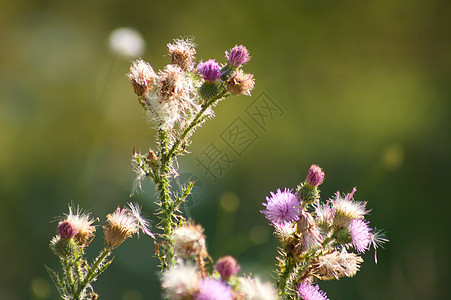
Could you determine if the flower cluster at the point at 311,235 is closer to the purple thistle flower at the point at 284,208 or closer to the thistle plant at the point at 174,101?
the purple thistle flower at the point at 284,208

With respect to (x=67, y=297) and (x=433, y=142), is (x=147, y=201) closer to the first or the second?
(x=67, y=297)

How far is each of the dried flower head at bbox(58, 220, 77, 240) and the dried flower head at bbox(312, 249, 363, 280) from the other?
284 mm

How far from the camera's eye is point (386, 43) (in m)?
2.92

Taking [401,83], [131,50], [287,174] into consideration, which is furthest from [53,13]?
[401,83]

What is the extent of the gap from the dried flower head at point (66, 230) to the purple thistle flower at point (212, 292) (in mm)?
212

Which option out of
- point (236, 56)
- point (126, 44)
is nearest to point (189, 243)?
point (236, 56)

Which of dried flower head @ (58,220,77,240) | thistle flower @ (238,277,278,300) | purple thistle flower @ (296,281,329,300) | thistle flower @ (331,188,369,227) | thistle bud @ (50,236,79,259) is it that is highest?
thistle flower @ (331,188,369,227)

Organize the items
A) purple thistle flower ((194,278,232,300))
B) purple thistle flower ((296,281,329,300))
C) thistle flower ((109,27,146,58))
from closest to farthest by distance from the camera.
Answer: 1. purple thistle flower ((194,278,232,300))
2. purple thistle flower ((296,281,329,300))
3. thistle flower ((109,27,146,58))

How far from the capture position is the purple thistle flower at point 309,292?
0.50 m

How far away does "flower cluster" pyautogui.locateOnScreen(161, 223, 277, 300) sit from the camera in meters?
0.39

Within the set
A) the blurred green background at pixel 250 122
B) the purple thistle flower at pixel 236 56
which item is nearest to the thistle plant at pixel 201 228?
the purple thistle flower at pixel 236 56

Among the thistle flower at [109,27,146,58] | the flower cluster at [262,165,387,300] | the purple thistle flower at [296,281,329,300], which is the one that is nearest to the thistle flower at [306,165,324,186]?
the flower cluster at [262,165,387,300]

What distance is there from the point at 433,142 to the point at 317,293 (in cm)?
242

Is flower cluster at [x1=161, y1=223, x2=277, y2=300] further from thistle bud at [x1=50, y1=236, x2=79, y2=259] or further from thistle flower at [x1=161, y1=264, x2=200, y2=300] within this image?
thistle bud at [x1=50, y1=236, x2=79, y2=259]
